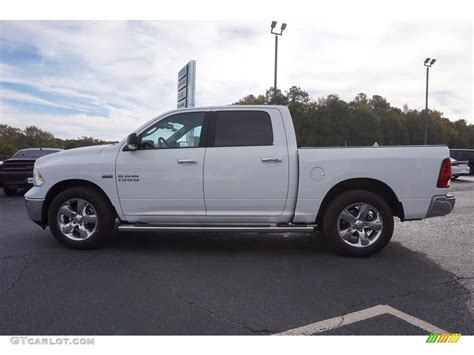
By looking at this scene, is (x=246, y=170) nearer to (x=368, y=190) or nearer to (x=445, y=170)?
(x=368, y=190)

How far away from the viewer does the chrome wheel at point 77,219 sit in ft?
15.6

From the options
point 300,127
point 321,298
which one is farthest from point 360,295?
point 300,127

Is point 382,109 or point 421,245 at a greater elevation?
point 382,109

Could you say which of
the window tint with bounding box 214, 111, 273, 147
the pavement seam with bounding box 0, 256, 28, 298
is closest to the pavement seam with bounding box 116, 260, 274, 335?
the pavement seam with bounding box 0, 256, 28, 298

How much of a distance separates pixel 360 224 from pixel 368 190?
52 centimetres

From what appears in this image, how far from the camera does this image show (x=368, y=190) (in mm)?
4746

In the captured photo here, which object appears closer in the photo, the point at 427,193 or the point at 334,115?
the point at 427,193

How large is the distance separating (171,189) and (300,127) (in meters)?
→ 54.1

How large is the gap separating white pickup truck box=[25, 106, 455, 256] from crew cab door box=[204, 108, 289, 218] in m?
0.01

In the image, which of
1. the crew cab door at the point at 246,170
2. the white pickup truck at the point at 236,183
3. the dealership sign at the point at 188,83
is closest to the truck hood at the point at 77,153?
the white pickup truck at the point at 236,183

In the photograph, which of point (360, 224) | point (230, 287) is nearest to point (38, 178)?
point (230, 287)

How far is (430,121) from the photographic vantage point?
80.3 metres

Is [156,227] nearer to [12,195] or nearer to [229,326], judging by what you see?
[229,326]

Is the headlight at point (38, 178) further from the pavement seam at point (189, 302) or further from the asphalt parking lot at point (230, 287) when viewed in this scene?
the pavement seam at point (189, 302)
